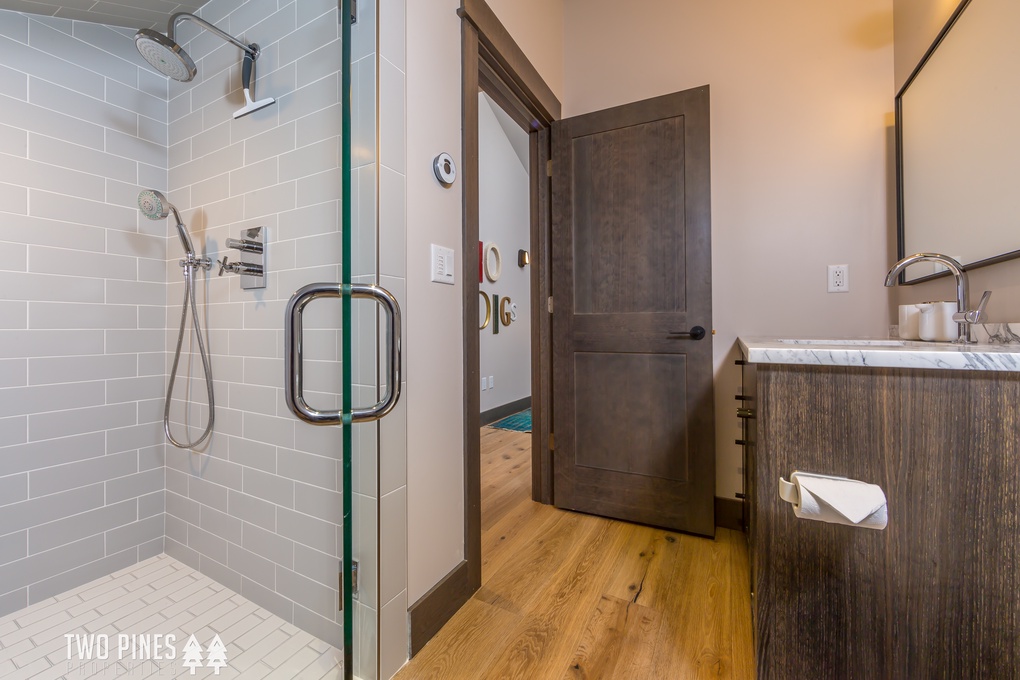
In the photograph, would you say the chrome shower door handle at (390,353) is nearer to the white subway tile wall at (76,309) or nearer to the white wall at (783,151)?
the white subway tile wall at (76,309)

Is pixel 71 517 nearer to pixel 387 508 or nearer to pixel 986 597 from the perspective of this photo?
pixel 387 508

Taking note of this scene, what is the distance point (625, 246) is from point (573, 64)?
112 centimetres

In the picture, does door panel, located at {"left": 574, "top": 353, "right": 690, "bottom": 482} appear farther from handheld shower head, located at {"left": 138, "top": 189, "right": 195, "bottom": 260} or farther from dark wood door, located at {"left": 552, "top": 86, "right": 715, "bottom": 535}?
handheld shower head, located at {"left": 138, "top": 189, "right": 195, "bottom": 260}

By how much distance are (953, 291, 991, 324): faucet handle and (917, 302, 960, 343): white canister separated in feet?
0.22

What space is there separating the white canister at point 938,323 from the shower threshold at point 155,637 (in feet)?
6.36

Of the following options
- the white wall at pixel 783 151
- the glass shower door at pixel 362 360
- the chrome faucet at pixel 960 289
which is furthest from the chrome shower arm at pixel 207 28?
the chrome faucet at pixel 960 289

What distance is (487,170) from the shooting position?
390cm

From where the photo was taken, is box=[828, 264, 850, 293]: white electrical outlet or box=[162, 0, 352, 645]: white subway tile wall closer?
box=[162, 0, 352, 645]: white subway tile wall

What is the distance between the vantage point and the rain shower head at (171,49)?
122 centimetres

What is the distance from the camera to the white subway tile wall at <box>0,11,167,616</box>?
4.23ft

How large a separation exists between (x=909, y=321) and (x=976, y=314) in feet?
1.25

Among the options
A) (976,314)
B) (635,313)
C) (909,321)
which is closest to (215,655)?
(635,313)

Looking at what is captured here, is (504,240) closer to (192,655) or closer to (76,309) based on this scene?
(76,309)

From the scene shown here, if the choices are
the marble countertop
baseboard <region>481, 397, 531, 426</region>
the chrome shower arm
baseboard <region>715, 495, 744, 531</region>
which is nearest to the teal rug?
baseboard <region>481, 397, 531, 426</region>
